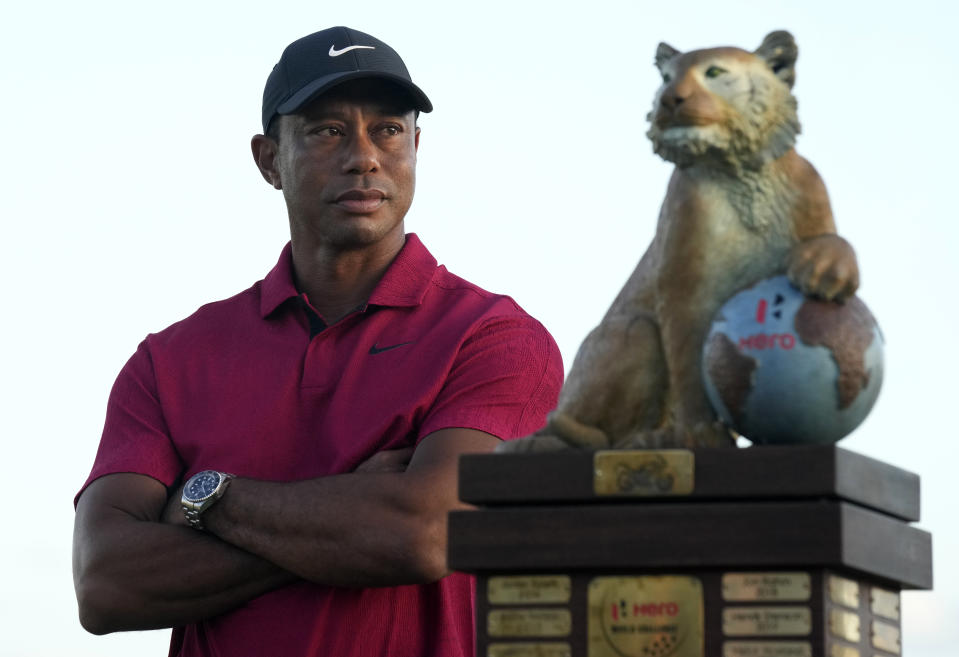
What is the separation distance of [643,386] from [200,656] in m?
1.94

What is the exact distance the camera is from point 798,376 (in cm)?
407

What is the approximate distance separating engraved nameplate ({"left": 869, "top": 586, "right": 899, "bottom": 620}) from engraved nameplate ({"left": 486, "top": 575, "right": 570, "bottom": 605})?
710mm

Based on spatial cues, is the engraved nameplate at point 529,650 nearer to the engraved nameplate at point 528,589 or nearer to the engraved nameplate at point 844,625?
the engraved nameplate at point 528,589

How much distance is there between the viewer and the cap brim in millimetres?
5941

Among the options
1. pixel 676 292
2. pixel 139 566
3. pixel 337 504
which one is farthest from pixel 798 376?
pixel 139 566

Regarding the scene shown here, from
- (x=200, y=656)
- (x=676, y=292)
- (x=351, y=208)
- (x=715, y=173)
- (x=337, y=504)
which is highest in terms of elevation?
(x=351, y=208)

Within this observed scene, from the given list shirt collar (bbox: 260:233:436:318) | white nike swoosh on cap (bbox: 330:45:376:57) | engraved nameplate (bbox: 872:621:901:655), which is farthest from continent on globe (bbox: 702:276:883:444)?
white nike swoosh on cap (bbox: 330:45:376:57)

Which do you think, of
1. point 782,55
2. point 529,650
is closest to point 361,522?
point 529,650

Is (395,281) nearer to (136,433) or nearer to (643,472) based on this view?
(136,433)

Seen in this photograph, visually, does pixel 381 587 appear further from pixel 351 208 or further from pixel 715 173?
pixel 715 173

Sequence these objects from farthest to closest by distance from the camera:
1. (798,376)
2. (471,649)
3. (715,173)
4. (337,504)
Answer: (471,649) → (337,504) → (715,173) → (798,376)

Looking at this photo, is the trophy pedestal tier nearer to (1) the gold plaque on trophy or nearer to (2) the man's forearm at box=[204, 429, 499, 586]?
(1) the gold plaque on trophy

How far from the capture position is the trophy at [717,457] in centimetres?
398

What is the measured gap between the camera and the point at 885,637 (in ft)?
13.9
